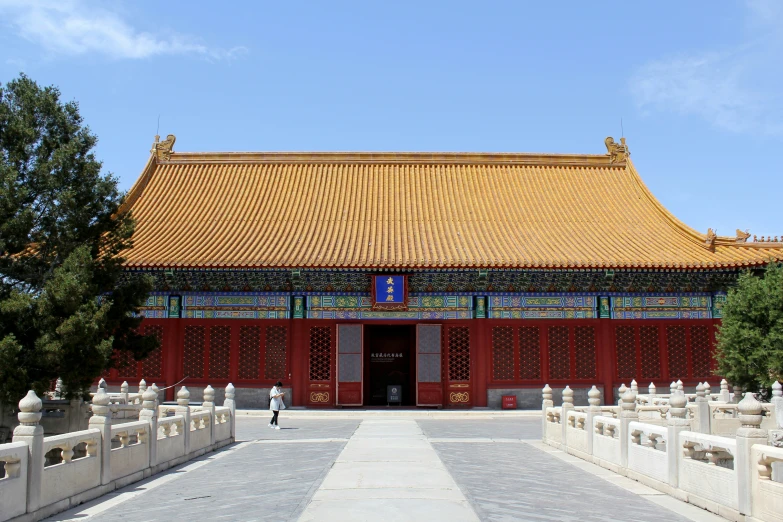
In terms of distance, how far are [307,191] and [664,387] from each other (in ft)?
43.9

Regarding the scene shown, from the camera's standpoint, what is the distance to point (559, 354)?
2064 centimetres

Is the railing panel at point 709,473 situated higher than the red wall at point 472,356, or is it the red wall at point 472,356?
the red wall at point 472,356

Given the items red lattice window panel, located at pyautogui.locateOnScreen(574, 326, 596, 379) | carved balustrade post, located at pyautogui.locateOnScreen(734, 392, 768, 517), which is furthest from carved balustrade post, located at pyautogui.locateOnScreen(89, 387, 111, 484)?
red lattice window panel, located at pyautogui.locateOnScreen(574, 326, 596, 379)

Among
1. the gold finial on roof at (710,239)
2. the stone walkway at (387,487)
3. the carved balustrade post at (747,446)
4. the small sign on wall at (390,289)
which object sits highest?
the gold finial on roof at (710,239)

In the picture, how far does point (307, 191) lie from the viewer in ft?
82.6

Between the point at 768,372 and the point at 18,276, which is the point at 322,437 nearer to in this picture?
the point at 18,276

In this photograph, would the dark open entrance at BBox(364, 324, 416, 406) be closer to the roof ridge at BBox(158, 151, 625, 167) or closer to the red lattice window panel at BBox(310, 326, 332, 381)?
the red lattice window panel at BBox(310, 326, 332, 381)

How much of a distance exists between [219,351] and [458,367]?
6.98 meters

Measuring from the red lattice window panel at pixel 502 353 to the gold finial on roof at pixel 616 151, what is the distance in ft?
32.2

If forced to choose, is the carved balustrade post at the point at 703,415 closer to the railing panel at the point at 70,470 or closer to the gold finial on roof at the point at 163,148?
the railing panel at the point at 70,470

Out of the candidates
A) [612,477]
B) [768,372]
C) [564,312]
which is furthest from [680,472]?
[564,312]

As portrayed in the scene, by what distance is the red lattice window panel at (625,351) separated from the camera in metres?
20.7

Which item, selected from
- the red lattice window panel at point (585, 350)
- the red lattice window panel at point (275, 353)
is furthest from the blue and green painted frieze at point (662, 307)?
the red lattice window panel at point (275, 353)

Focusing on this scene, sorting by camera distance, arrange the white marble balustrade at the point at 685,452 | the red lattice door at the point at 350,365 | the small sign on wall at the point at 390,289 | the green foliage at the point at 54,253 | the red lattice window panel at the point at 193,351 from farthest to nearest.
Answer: the red lattice window panel at the point at 193,351
the red lattice door at the point at 350,365
the small sign on wall at the point at 390,289
the green foliage at the point at 54,253
the white marble balustrade at the point at 685,452
